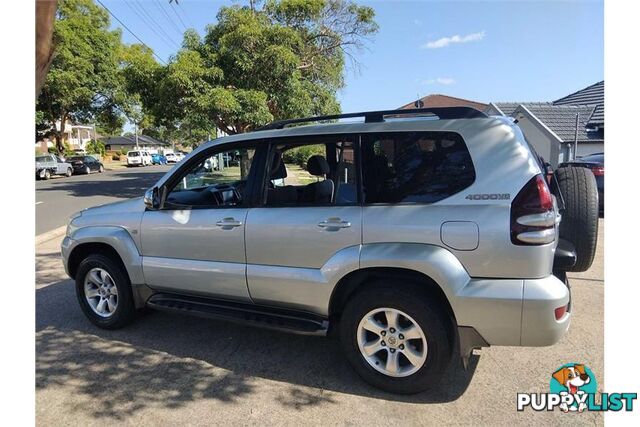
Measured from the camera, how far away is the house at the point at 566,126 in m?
15.3

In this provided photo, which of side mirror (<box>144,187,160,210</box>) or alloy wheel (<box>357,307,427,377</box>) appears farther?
side mirror (<box>144,187,160,210</box>)

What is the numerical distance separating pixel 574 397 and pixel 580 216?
4.32 feet

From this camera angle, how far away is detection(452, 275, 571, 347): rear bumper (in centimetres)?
264

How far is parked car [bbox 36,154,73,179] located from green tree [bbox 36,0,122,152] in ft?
14.2

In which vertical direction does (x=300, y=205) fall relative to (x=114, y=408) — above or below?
above

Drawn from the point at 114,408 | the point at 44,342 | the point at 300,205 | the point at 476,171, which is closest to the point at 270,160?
the point at 300,205

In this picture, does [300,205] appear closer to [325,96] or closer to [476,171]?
[476,171]

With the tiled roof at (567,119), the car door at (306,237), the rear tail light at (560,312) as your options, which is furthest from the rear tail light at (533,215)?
the tiled roof at (567,119)

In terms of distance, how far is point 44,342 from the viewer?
3984 millimetres

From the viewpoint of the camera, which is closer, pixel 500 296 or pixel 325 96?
pixel 500 296

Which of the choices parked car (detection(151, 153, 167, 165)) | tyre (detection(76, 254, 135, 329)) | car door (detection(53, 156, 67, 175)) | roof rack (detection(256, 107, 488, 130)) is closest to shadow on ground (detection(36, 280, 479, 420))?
tyre (detection(76, 254, 135, 329))

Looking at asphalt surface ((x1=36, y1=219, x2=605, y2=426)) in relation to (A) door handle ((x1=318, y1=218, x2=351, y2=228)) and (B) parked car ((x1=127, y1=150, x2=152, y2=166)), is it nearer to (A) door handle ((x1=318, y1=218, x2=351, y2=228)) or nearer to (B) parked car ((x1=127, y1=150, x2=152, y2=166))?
(A) door handle ((x1=318, y1=218, x2=351, y2=228))

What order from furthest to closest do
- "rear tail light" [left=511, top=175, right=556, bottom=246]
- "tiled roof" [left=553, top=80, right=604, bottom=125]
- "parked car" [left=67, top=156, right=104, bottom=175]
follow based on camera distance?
"parked car" [left=67, top=156, right=104, bottom=175], "tiled roof" [left=553, top=80, right=604, bottom=125], "rear tail light" [left=511, top=175, right=556, bottom=246]
